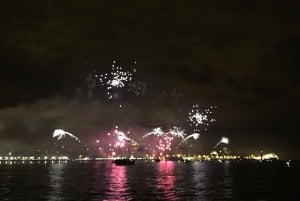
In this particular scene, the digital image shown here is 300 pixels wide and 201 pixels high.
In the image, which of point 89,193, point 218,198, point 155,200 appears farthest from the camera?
point 89,193

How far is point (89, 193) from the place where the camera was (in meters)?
87.4

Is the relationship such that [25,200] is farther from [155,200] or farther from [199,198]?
[199,198]

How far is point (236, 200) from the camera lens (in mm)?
78500

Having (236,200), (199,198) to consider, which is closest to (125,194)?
(199,198)

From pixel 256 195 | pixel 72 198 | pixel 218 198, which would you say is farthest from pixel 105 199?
pixel 256 195

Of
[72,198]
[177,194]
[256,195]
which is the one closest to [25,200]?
[72,198]

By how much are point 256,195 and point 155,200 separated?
24144 millimetres

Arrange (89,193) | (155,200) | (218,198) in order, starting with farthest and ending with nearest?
(89,193)
(218,198)
(155,200)

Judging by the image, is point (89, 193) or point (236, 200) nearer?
point (236, 200)

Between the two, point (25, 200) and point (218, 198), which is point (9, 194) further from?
point (218, 198)

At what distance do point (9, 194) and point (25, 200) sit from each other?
1124 centimetres

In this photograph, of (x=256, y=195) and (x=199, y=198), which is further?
(x=256, y=195)

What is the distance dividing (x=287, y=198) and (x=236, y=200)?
39.8 ft

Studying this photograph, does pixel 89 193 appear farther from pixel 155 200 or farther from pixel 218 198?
pixel 218 198
